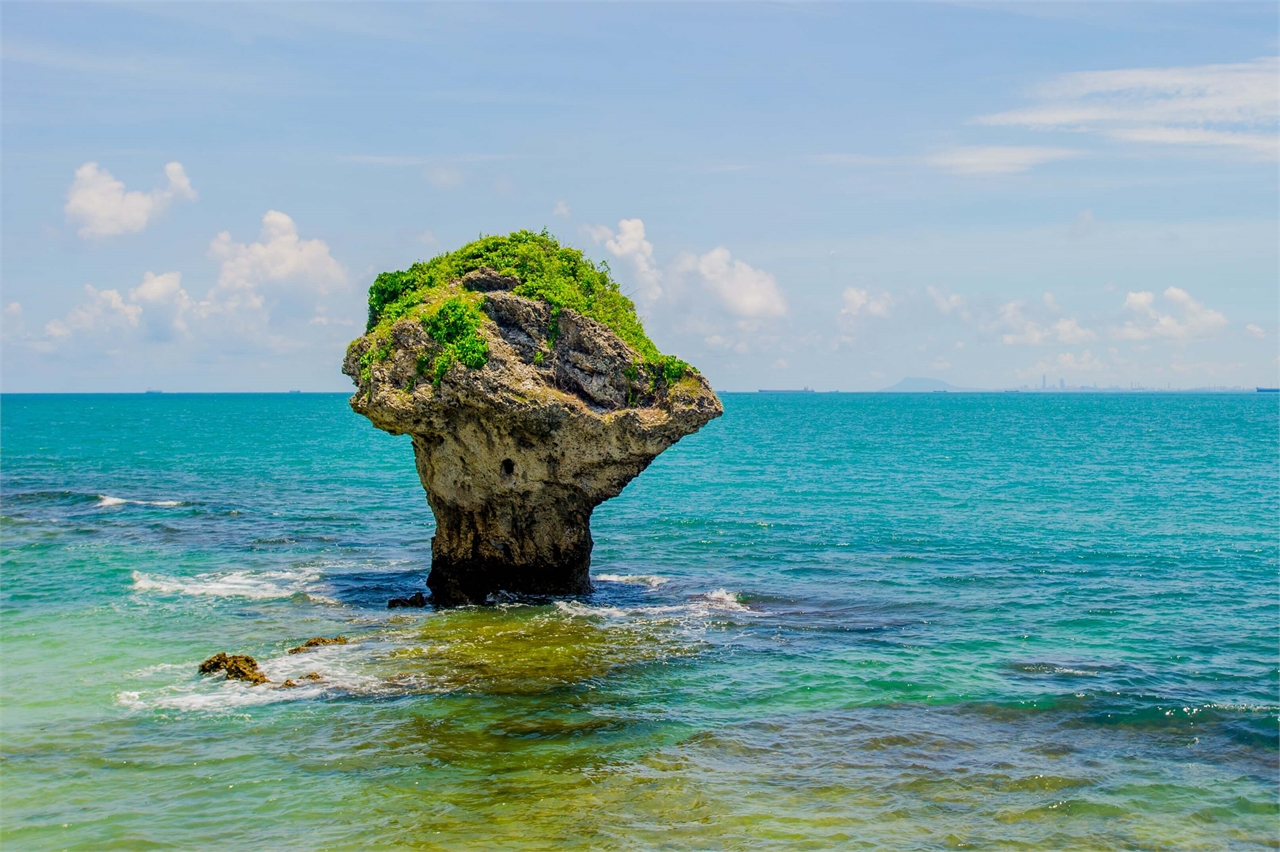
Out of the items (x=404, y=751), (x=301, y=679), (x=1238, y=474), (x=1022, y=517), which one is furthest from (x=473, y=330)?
(x=1238, y=474)

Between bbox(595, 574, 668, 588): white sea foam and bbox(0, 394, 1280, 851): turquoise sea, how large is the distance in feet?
2.77

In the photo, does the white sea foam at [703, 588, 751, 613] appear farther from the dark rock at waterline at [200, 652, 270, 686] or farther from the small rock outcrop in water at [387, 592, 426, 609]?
the dark rock at waterline at [200, 652, 270, 686]

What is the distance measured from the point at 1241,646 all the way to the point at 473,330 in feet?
61.7

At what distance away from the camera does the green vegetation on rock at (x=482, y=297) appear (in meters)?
24.2

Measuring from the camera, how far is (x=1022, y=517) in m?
42.8

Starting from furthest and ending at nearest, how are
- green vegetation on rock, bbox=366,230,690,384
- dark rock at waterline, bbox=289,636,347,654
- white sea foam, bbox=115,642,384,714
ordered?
1. green vegetation on rock, bbox=366,230,690,384
2. dark rock at waterline, bbox=289,636,347,654
3. white sea foam, bbox=115,642,384,714

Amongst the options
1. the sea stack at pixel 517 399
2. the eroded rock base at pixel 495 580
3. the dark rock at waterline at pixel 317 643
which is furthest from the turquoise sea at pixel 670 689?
the sea stack at pixel 517 399

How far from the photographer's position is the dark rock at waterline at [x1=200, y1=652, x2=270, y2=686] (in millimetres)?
20125

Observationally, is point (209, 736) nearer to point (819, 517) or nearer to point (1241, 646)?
point (1241, 646)

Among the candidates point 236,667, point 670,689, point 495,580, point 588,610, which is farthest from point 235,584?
point 670,689

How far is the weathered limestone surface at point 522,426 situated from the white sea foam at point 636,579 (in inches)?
121

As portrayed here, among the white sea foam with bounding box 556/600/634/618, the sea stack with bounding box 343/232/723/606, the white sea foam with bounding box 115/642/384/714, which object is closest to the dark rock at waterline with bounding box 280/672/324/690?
the white sea foam with bounding box 115/642/384/714

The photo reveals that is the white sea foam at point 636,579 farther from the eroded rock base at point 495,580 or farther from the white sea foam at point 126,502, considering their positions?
the white sea foam at point 126,502

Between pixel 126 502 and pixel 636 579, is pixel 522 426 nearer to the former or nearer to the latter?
pixel 636 579
